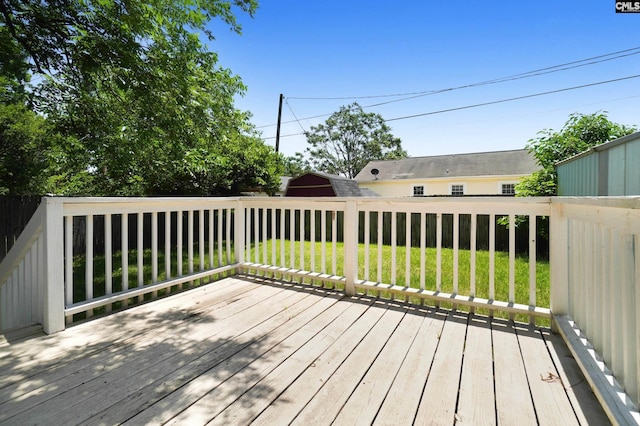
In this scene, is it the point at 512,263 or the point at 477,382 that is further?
the point at 512,263

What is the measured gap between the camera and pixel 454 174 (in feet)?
55.3

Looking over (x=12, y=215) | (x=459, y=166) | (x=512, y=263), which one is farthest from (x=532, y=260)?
(x=459, y=166)

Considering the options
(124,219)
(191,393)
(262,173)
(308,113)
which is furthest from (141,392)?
(308,113)

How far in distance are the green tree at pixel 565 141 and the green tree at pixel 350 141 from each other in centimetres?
2554

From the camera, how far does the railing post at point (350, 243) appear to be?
285 cm

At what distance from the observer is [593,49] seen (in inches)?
455

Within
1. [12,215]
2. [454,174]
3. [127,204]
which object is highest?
[454,174]

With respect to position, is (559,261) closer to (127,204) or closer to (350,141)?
(127,204)

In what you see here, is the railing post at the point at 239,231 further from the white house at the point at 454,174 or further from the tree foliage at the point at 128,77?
the white house at the point at 454,174

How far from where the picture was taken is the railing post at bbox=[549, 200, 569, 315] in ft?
6.64

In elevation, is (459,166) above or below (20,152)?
above

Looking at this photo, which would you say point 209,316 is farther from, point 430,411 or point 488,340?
point 488,340

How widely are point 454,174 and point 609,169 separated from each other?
44.0 ft

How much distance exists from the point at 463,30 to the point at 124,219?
10662mm
